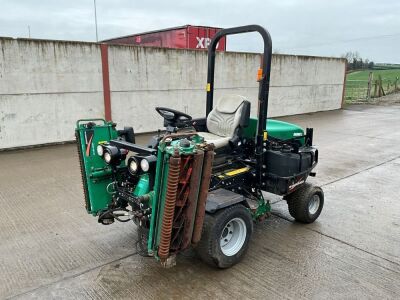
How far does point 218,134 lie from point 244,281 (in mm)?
1644

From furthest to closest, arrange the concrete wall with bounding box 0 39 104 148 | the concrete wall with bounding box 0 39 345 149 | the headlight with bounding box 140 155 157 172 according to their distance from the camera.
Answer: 1. the concrete wall with bounding box 0 39 345 149
2. the concrete wall with bounding box 0 39 104 148
3. the headlight with bounding box 140 155 157 172

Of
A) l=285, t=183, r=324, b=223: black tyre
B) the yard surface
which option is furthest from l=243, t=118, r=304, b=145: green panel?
the yard surface

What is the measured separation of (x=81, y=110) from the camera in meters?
7.89

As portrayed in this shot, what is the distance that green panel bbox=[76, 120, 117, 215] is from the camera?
3.06 metres

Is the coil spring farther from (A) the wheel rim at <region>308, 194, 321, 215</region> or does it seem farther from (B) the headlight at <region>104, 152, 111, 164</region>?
(A) the wheel rim at <region>308, 194, 321, 215</region>

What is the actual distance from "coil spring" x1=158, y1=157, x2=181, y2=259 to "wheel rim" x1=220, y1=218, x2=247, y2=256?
0.73 meters

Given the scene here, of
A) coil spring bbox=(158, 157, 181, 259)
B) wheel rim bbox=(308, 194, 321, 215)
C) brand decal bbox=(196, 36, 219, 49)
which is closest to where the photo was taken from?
coil spring bbox=(158, 157, 181, 259)

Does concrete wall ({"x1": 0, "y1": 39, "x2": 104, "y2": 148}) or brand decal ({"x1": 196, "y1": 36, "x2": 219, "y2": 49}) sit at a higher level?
brand decal ({"x1": 196, "y1": 36, "x2": 219, "y2": 49})

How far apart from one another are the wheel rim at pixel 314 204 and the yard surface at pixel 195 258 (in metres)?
0.15

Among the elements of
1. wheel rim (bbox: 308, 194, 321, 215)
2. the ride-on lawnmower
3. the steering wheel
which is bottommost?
wheel rim (bbox: 308, 194, 321, 215)

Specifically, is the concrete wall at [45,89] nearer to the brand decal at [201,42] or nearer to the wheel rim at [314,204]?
the brand decal at [201,42]

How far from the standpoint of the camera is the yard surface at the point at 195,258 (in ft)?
8.71

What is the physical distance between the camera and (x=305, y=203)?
12.1ft

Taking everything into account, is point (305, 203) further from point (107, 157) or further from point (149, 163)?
point (107, 157)
